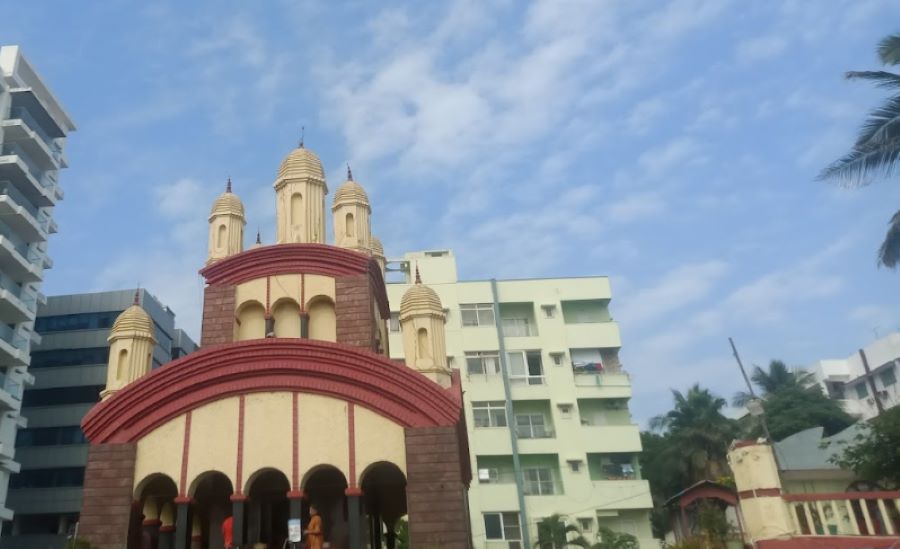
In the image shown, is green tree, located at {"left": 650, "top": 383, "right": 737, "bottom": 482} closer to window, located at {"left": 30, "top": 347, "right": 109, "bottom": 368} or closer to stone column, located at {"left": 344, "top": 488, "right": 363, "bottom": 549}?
stone column, located at {"left": 344, "top": 488, "right": 363, "bottom": 549}

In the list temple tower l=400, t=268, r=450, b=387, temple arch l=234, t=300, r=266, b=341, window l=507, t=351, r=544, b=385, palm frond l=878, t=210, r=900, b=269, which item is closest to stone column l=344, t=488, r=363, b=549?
temple tower l=400, t=268, r=450, b=387

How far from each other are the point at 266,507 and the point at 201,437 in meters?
2.46

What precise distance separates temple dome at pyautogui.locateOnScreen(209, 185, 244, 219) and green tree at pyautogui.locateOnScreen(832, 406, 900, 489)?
18.9 metres

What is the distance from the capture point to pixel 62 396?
146 feet

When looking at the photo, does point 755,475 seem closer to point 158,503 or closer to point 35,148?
point 158,503

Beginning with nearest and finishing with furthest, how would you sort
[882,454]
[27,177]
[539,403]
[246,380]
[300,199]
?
[246,380], [300,199], [882,454], [539,403], [27,177]

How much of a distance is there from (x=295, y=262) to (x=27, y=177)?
27193 millimetres

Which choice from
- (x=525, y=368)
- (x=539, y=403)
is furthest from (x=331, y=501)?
(x=525, y=368)

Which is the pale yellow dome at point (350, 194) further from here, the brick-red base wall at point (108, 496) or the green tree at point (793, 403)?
the green tree at point (793, 403)

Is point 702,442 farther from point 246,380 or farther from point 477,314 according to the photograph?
point 246,380

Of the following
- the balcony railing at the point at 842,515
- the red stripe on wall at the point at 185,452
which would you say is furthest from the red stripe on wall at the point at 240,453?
the balcony railing at the point at 842,515

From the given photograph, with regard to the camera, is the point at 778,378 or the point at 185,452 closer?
the point at 185,452

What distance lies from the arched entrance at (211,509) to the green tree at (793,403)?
119 feet

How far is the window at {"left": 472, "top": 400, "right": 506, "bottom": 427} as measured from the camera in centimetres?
3472
